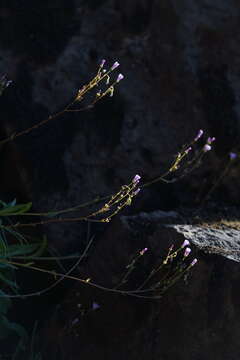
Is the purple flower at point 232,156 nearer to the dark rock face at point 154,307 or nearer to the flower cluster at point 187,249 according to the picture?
the dark rock face at point 154,307

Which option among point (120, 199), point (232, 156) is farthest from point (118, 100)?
point (120, 199)

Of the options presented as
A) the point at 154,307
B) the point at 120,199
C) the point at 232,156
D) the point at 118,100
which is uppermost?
the point at 118,100

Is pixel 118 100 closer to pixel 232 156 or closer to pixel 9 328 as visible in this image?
pixel 232 156

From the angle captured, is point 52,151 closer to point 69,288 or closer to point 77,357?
point 69,288

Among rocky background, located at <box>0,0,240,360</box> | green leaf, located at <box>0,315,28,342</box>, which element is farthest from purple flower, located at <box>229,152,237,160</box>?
green leaf, located at <box>0,315,28,342</box>

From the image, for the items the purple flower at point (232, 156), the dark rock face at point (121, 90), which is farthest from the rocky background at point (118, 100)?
the purple flower at point (232, 156)

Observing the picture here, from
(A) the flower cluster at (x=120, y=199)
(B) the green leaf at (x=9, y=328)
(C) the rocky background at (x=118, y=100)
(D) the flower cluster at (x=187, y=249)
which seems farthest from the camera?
(C) the rocky background at (x=118, y=100)

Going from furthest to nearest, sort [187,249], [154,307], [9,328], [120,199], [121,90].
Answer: [121,90] < [9,328] < [154,307] < [187,249] < [120,199]
